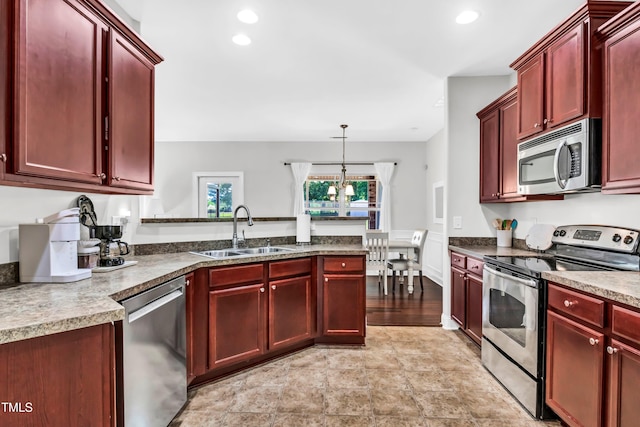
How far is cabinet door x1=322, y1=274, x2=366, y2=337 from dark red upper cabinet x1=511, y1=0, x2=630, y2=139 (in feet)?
6.15

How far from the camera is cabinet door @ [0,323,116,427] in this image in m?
1.03

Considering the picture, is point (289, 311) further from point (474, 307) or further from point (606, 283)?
point (606, 283)

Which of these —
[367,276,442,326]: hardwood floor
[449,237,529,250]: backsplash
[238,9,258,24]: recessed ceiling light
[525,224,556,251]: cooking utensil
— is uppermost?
[238,9,258,24]: recessed ceiling light

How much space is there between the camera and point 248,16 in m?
2.46

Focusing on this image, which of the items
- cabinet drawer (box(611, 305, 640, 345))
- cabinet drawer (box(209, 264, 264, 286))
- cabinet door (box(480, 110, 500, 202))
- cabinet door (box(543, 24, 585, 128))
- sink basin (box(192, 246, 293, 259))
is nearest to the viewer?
cabinet drawer (box(611, 305, 640, 345))

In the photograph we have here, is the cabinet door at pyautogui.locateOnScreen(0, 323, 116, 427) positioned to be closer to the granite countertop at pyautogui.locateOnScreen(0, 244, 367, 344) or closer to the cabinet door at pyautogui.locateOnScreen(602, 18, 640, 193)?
the granite countertop at pyautogui.locateOnScreen(0, 244, 367, 344)

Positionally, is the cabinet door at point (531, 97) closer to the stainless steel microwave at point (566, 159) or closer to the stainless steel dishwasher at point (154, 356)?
the stainless steel microwave at point (566, 159)

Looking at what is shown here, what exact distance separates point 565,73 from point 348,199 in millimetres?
4692

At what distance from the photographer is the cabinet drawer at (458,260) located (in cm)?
315

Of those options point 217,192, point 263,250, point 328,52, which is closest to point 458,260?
point 263,250

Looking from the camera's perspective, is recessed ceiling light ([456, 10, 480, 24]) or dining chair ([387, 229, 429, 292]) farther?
dining chair ([387, 229, 429, 292])

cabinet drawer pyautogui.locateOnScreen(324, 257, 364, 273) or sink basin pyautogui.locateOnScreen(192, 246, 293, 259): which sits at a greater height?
sink basin pyautogui.locateOnScreen(192, 246, 293, 259)

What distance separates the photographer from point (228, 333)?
7.98 ft

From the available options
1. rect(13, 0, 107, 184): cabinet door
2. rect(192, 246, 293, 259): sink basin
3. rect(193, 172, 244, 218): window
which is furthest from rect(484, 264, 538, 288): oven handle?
rect(193, 172, 244, 218): window
